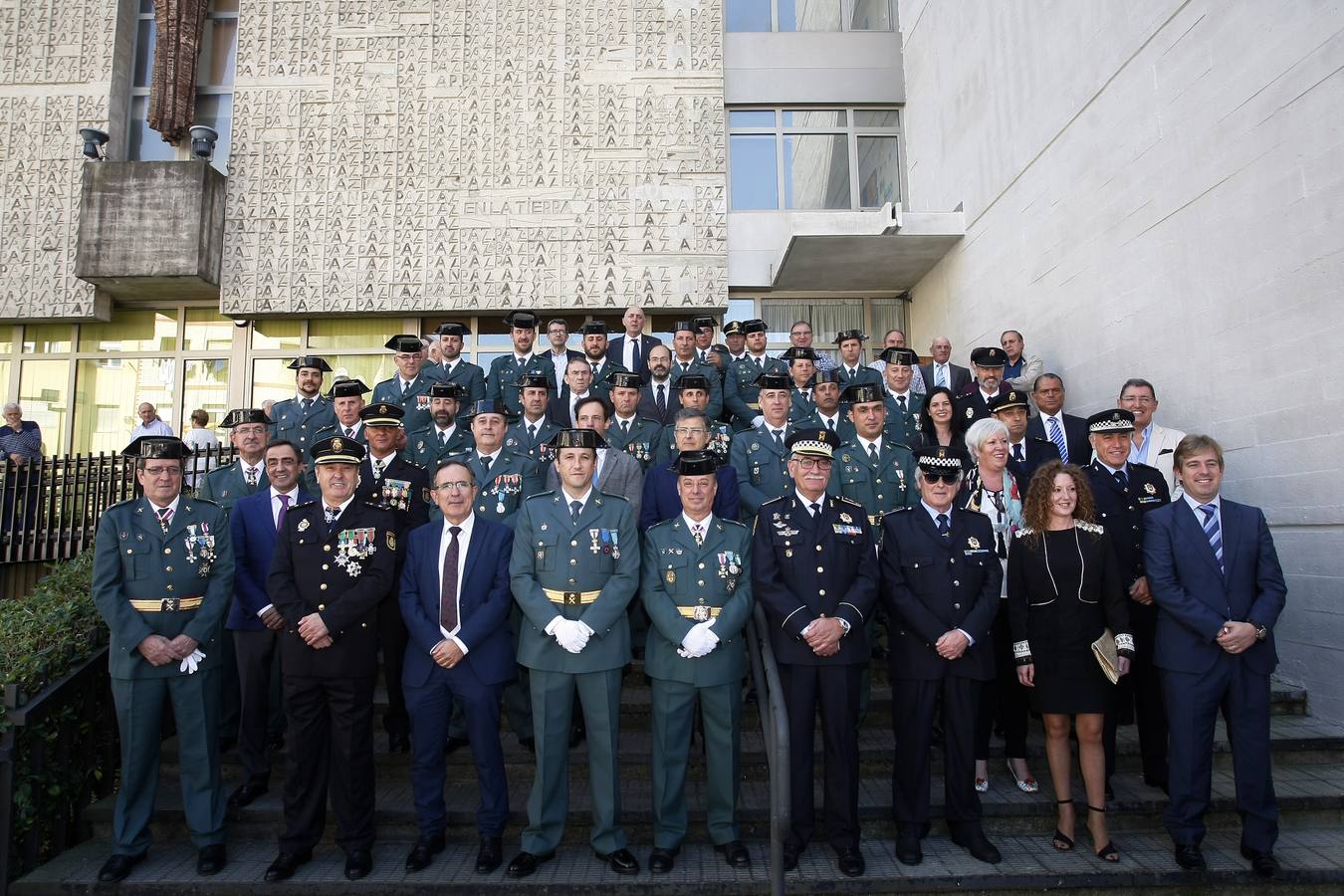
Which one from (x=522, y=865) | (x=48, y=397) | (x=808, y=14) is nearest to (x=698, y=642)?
(x=522, y=865)

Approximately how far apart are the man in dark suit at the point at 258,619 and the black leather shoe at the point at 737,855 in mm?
2504

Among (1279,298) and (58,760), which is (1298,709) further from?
(58,760)

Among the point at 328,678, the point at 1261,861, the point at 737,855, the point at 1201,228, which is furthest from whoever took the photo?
the point at 1201,228

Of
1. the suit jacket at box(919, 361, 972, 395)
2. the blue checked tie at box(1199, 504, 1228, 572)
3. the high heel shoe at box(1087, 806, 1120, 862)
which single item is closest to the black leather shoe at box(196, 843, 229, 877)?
the high heel shoe at box(1087, 806, 1120, 862)

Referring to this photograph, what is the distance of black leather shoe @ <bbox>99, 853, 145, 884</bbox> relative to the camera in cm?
376

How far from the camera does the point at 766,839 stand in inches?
160

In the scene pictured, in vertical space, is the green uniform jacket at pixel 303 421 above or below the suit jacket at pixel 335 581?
above

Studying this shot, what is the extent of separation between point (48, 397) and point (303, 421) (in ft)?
28.2

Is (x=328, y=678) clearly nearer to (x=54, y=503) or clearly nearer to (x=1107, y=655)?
(x=1107, y=655)

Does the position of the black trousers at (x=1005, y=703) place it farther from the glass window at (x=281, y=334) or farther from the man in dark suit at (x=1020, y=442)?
the glass window at (x=281, y=334)

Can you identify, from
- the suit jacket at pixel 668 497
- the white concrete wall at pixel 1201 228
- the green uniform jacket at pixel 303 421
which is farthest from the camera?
the green uniform jacket at pixel 303 421

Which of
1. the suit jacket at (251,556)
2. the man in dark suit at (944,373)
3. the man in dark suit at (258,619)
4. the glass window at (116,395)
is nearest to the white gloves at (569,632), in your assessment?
the man in dark suit at (258,619)

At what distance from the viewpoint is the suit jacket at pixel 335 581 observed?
3879 mm

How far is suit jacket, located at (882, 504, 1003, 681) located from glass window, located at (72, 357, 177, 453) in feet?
40.1
